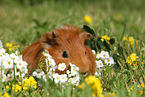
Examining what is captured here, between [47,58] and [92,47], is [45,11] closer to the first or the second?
[92,47]

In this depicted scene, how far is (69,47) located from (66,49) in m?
0.05

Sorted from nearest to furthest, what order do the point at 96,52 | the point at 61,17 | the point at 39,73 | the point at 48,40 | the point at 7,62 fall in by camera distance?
the point at 7,62, the point at 39,73, the point at 48,40, the point at 96,52, the point at 61,17

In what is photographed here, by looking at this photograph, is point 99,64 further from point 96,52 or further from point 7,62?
point 7,62

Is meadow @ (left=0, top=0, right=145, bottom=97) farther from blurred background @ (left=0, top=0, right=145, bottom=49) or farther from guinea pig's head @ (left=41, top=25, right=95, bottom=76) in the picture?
guinea pig's head @ (left=41, top=25, right=95, bottom=76)

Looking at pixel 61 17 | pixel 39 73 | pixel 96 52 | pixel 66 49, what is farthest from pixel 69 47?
pixel 61 17

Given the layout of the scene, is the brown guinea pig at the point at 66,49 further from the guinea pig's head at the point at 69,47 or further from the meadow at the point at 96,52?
the meadow at the point at 96,52

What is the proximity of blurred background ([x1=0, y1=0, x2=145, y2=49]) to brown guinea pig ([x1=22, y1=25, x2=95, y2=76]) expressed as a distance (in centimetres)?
102

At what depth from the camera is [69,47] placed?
2.71m

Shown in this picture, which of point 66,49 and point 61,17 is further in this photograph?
point 61,17

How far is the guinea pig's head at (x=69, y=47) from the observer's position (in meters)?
2.57

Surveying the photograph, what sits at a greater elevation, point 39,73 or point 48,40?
point 48,40

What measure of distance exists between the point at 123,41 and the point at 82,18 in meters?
2.19

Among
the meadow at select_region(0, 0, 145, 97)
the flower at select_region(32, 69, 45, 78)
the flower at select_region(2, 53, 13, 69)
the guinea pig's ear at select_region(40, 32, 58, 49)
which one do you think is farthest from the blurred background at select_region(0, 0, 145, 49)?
the flower at select_region(2, 53, 13, 69)

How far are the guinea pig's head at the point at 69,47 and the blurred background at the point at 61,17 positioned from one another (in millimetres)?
1029
